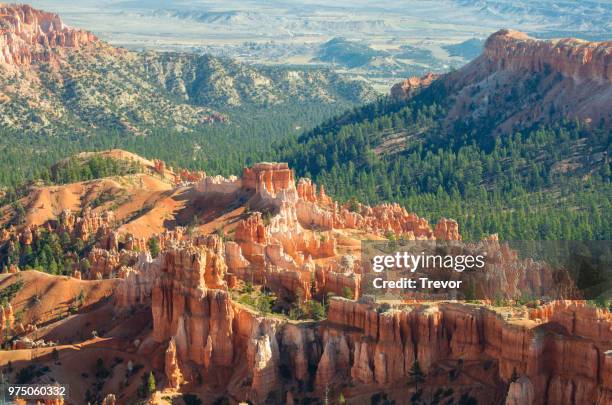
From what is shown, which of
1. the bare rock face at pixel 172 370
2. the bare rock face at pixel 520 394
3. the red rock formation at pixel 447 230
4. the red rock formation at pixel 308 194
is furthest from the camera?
the red rock formation at pixel 308 194

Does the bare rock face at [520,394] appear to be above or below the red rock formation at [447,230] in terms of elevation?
below

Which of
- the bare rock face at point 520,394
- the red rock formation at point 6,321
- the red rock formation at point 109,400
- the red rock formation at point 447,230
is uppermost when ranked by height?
the red rock formation at point 447,230

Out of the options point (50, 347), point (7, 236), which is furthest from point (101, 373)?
point (7, 236)

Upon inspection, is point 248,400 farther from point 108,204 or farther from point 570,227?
point 108,204

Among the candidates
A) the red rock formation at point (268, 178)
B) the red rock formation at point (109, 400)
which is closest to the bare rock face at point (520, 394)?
the red rock formation at point (109, 400)

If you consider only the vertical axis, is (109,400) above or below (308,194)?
below

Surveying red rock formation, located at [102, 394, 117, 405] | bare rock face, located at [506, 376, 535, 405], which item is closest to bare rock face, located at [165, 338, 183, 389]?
red rock formation, located at [102, 394, 117, 405]

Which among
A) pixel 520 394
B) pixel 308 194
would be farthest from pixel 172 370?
pixel 308 194

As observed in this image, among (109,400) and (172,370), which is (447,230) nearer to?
(172,370)

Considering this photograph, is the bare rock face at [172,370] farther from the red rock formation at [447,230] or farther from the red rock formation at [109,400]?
the red rock formation at [447,230]

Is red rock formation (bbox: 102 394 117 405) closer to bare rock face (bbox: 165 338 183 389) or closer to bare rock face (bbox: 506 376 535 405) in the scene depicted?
bare rock face (bbox: 165 338 183 389)

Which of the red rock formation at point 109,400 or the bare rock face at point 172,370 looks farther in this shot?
the bare rock face at point 172,370

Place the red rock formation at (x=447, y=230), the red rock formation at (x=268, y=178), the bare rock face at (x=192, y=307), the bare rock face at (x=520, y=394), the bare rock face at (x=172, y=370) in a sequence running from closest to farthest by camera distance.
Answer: the bare rock face at (x=520, y=394) → the bare rock face at (x=172, y=370) → the bare rock face at (x=192, y=307) → the red rock formation at (x=447, y=230) → the red rock formation at (x=268, y=178)
